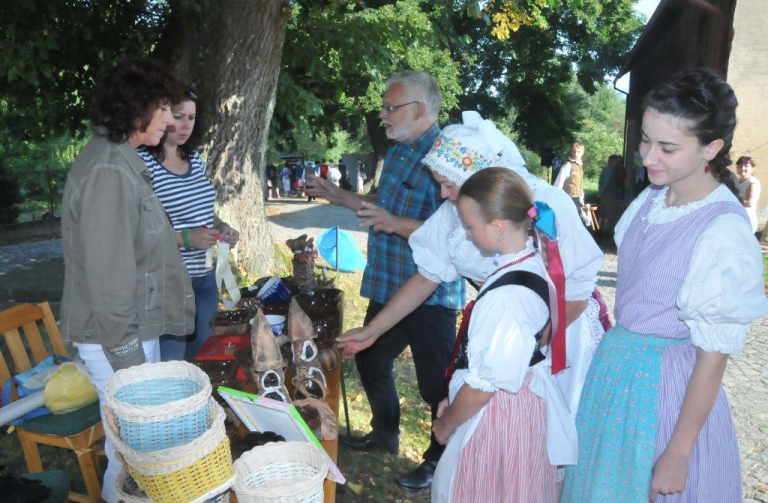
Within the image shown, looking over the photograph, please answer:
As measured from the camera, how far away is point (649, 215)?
1959 mm

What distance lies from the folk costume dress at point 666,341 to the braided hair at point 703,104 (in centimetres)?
18

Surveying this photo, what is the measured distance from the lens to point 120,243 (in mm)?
2107

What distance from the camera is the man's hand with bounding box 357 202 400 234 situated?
283 cm

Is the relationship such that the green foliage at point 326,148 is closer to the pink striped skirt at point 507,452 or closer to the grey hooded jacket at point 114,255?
the grey hooded jacket at point 114,255

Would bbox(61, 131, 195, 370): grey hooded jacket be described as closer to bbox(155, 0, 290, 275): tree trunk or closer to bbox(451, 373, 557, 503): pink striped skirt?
bbox(451, 373, 557, 503): pink striped skirt

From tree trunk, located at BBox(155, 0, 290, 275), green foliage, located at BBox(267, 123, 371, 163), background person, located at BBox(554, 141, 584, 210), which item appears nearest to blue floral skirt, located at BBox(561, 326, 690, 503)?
tree trunk, located at BBox(155, 0, 290, 275)

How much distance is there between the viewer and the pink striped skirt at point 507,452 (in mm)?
1896

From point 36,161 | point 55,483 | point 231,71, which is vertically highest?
A: point 231,71

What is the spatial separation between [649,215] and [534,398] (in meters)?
0.69

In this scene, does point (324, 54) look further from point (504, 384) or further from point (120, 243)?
point (504, 384)

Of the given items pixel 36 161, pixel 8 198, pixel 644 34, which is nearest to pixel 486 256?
pixel 8 198

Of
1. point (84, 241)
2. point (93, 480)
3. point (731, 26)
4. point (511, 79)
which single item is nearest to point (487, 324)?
point (84, 241)

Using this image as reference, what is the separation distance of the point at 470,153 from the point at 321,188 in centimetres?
128

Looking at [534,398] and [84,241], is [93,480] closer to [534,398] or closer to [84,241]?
[84,241]
